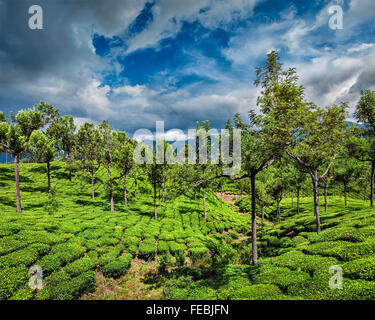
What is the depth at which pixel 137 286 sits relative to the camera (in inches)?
551

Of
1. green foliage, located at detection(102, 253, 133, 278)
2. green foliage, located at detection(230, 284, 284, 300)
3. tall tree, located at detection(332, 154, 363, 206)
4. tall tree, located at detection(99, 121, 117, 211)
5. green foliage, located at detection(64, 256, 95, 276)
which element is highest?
tall tree, located at detection(99, 121, 117, 211)

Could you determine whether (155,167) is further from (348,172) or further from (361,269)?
(348,172)

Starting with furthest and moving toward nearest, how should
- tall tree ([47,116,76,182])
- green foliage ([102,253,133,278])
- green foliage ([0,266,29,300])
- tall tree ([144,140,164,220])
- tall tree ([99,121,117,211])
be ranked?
tall tree ([47,116,76,182])
tall tree ([99,121,117,211])
tall tree ([144,140,164,220])
green foliage ([102,253,133,278])
green foliage ([0,266,29,300])

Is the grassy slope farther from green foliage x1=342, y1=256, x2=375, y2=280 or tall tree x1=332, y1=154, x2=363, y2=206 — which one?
→ tall tree x1=332, y1=154, x2=363, y2=206

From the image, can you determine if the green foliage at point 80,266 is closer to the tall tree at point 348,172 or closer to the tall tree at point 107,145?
the tall tree at point 107,145

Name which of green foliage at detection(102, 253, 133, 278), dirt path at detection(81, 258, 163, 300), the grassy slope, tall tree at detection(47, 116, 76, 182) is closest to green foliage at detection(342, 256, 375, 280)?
the grassy slope

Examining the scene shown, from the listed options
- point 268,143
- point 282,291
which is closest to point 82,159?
point 268,143

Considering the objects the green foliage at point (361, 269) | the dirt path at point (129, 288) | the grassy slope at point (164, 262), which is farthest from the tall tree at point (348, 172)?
the dirt path at point (129, 288)

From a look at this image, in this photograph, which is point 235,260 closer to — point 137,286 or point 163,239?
point 163,239

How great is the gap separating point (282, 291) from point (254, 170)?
858 cm

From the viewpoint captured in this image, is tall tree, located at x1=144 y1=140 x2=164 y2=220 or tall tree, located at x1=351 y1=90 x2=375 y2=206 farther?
tall tree, located at x1=144 y1=140 x2=164 y2=220

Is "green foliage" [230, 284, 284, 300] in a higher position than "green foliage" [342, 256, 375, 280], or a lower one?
lower

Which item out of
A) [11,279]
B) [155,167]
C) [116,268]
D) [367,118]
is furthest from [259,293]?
[367,118]

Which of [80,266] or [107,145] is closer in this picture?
[80,266]
